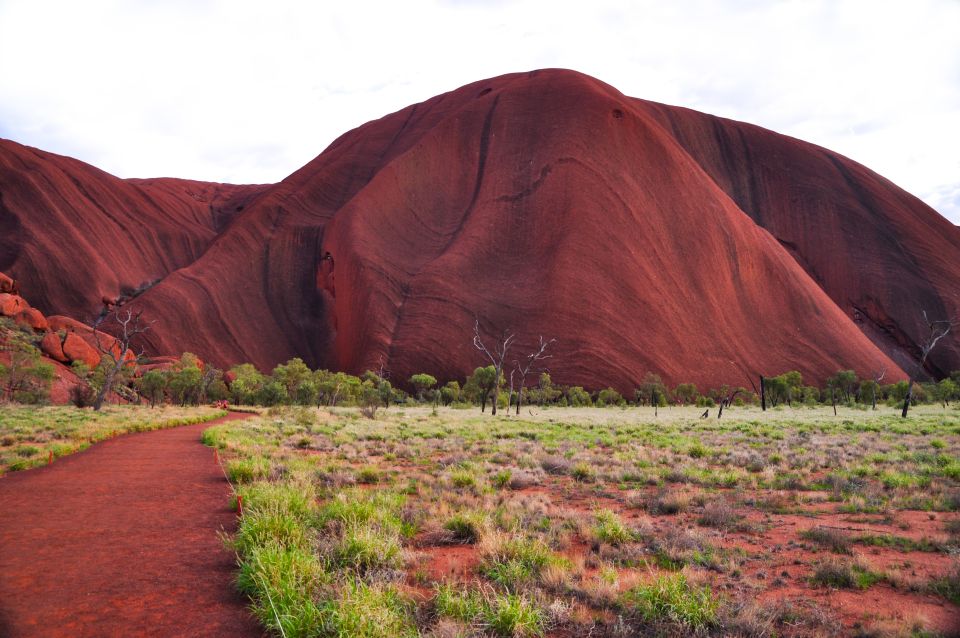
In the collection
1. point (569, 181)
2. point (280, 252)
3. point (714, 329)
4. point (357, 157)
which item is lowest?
point (714, 329)

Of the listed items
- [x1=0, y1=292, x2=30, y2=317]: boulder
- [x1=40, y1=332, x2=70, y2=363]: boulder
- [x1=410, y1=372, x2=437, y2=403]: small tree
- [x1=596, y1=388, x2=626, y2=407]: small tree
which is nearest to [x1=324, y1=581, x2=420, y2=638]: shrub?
[x1=596, y1=388, x2=626, y2=407]: small tree

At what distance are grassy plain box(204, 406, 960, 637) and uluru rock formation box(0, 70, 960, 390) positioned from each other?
48705 millimetres

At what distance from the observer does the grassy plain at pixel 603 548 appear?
13.6ft

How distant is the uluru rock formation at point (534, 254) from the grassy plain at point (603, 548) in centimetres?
4871

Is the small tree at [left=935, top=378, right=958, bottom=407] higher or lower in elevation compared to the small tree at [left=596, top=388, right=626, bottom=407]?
higher

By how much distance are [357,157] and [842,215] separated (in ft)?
290

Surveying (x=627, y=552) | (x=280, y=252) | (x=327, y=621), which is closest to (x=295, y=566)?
(x=327, y=621)

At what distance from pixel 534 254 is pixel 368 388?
28534 millimetres

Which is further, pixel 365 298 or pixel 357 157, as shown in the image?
pixel 357 157

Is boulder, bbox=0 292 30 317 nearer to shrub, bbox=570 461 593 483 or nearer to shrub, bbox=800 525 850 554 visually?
shrub, bbox=570 461 593 483

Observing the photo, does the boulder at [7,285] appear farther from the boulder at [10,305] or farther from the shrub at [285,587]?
the shrub at [285,587]

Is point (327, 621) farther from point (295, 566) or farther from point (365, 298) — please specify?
point (365, 298)

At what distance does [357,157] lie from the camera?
96.9 m

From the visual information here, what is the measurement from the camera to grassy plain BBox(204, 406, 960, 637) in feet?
13.6
